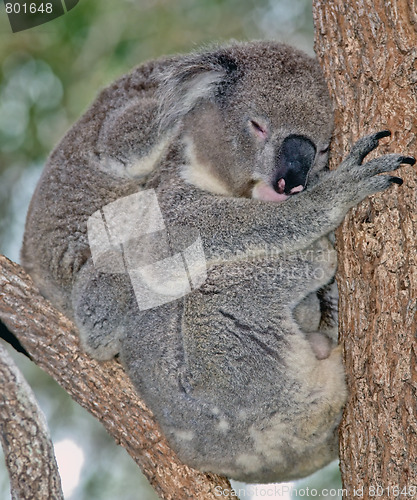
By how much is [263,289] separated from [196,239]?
1.32 feet

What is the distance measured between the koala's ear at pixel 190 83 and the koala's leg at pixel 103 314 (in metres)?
0.87

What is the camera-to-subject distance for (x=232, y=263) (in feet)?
10.3

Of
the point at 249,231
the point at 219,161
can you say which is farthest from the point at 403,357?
the point at 219,161

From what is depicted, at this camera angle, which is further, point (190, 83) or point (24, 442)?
point (190, 83)

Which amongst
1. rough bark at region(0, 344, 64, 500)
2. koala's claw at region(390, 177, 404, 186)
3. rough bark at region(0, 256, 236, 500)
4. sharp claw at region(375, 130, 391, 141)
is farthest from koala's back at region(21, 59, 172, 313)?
A: koala's claw at region(390, 177, 404, 186)

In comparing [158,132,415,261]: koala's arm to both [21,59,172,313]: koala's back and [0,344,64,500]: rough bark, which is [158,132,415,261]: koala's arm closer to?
[21,59,172,313]: koala's back

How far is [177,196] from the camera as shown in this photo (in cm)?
326

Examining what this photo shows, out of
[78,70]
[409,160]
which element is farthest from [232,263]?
[78,70]

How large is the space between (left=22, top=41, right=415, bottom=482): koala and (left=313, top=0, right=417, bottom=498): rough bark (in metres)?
0.12

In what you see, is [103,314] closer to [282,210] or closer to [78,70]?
[282,210]

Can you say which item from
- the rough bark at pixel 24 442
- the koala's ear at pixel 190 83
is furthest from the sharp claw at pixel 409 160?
the rough bark at pixel 24 442

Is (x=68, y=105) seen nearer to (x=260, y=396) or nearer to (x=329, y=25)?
(x=329, y=25)

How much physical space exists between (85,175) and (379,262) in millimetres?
1794

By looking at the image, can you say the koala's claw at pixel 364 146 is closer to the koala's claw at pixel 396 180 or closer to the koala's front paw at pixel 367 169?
the koala's front paw at pixel 367 169
